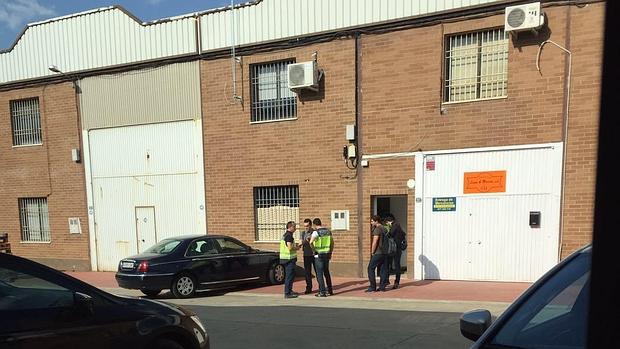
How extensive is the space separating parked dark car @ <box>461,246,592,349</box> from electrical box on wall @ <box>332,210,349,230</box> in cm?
976

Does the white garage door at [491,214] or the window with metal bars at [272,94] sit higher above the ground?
the window with metal bars at [272,94]

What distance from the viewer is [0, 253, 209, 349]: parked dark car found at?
3609mm

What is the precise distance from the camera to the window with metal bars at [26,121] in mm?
17125

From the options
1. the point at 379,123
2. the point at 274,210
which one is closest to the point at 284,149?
the point at 274,210

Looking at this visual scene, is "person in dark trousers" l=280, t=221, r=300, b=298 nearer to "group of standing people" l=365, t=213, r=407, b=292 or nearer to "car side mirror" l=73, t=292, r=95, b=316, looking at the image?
"group of standing people" l=365, t=213, r=407, b=292

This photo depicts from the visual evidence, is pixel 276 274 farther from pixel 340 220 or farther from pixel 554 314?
pixel 554 314

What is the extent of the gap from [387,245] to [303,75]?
4788mm

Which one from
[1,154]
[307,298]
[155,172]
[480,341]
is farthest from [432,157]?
[1,154]

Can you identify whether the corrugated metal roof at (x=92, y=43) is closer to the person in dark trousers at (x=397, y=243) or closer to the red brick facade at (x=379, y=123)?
the red brick facade at (x=379, y=123)

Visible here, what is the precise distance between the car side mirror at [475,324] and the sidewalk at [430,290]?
22.1 feet

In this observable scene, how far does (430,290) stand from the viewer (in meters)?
10.5

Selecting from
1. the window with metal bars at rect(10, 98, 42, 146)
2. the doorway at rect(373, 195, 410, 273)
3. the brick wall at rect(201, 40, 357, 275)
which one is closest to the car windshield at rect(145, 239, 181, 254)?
the brick wall at rect(201, 40, 357, 275)

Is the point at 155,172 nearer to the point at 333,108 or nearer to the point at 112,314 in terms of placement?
the point at 333,108

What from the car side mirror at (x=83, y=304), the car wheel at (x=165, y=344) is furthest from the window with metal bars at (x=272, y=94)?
the car side mirror at (x=83, y=304)
